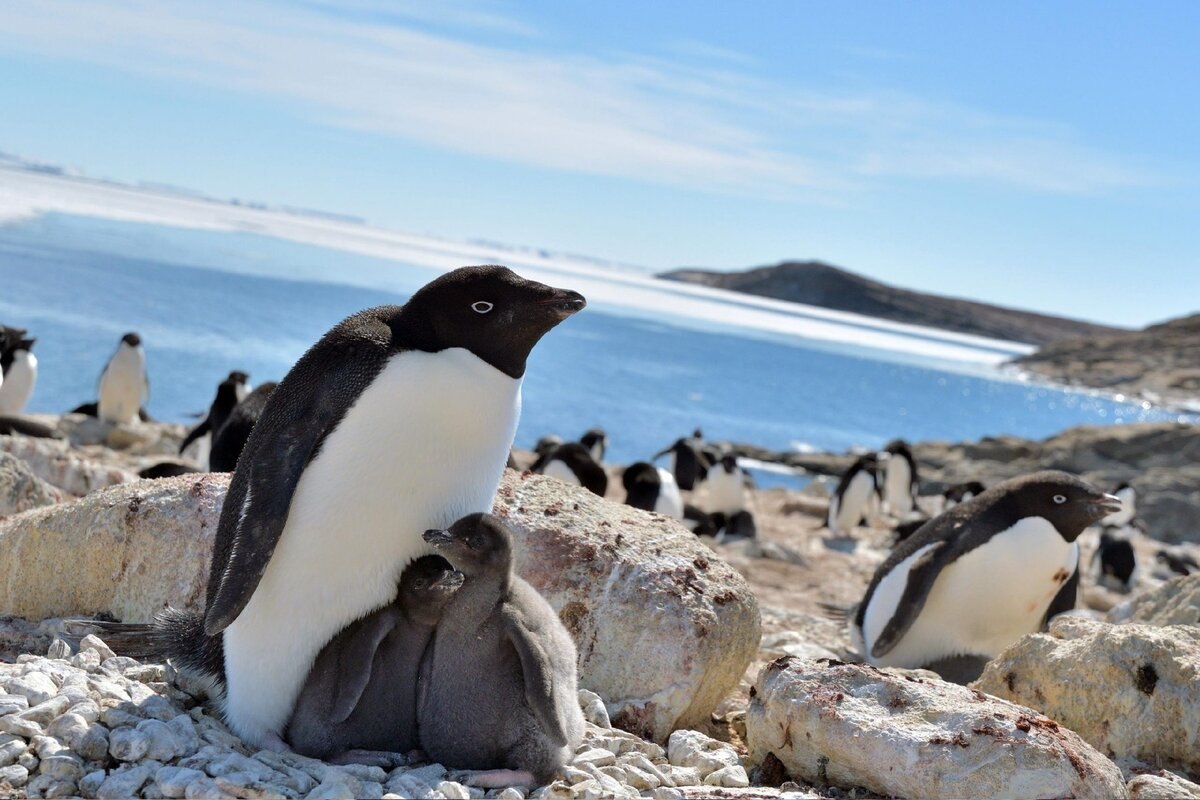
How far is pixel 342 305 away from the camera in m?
59.8

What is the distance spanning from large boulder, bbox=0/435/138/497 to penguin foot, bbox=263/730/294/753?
544 centimetres

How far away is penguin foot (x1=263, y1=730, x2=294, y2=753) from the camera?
155 inches

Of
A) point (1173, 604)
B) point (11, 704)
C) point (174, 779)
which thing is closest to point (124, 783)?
point (174, 779)

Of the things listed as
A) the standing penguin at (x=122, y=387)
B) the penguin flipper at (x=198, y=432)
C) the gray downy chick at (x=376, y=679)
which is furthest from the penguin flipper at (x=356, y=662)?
the standing penguin at (x=122, y=387)

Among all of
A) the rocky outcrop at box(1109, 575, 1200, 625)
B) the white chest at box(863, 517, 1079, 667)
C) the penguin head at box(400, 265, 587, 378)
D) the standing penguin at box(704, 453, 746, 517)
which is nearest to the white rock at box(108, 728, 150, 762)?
the penguin head at box(400, 265, 587, 378)

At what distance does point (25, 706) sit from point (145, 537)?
159 centimetres

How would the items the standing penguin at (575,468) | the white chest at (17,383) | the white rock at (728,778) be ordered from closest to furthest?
the white rock at (728,778) < the standing penguin at (575,468) < the white chest at (17,383)

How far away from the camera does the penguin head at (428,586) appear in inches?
153

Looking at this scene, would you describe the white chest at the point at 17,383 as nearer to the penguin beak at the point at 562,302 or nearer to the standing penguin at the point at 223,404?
the standing penguin at the point at 223,404

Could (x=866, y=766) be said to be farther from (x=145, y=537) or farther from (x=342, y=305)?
(x=342, y=305)

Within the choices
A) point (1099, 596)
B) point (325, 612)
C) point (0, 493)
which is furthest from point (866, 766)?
point (1099, 596)

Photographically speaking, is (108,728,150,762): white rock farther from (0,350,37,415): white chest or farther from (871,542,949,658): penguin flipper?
(0,350,37,415): white chest

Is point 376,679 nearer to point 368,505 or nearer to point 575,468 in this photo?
point 368,505

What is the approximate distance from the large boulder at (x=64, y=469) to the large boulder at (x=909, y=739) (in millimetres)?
6108
